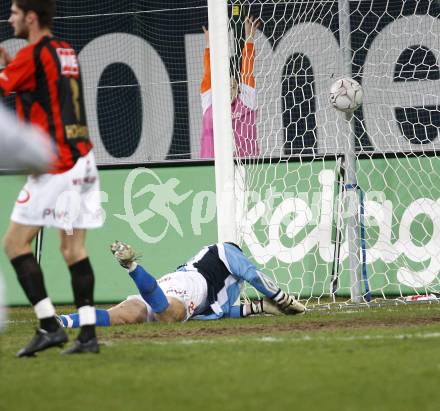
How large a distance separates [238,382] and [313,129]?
220 inches

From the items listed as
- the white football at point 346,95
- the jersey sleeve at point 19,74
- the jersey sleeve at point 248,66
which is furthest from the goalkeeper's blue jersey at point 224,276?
the jersey sleeve at point 19,74

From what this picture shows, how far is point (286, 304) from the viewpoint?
7895 millimetres

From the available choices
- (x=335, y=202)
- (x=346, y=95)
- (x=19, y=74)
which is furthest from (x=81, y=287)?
(x=335, y=202)

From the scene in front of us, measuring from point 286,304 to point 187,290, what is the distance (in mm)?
768

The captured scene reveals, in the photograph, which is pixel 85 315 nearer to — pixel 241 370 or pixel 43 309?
pixel 43 309

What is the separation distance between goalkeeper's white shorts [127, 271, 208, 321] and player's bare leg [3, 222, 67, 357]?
221cm

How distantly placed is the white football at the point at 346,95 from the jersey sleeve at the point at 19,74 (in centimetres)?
384

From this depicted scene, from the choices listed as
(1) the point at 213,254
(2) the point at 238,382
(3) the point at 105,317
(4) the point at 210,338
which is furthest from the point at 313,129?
(2) the point at 238,382

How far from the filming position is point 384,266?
917 cm

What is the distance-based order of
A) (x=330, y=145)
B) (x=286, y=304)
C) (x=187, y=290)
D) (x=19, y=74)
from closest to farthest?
(x=19, y=74) → (x=187, y=290) → (x=286, y=304) → (x=330, y=145)

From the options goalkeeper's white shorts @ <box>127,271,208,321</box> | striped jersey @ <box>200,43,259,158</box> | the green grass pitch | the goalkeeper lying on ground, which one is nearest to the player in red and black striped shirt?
the green grass pitch

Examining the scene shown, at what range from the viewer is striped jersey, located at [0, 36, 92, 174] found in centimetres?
540

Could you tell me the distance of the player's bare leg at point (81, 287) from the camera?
5457 mm

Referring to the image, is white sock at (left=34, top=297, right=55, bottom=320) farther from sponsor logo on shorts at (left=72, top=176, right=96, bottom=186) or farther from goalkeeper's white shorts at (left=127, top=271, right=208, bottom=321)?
goalkeeper's white shorts at (left=127, top=271, right=208, bottom=321)
